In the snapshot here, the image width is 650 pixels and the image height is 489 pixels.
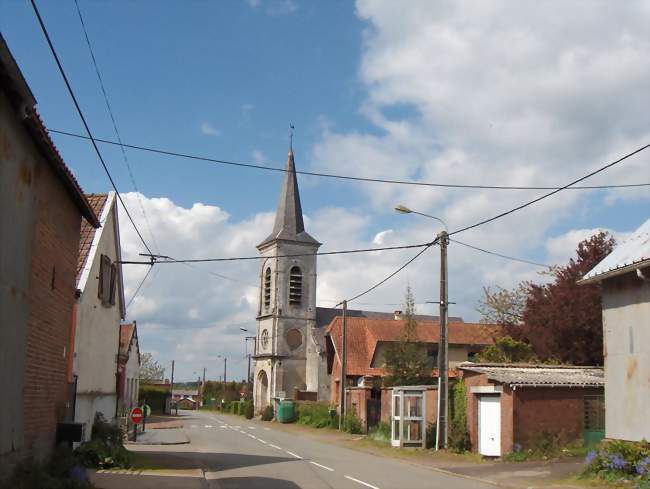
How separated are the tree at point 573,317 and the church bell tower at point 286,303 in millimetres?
33748

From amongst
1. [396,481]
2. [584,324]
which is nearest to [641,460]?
[396,481]

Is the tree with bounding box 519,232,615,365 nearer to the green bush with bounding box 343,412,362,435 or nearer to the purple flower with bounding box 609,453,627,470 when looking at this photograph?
the green bush with bounding box 343,412,362,435

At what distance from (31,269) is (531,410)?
17.0 meters

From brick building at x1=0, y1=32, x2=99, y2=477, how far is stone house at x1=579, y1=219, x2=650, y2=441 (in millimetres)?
11875

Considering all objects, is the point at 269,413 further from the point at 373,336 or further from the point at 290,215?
the point at 290,215

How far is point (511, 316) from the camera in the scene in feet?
168

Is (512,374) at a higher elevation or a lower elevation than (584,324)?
lower

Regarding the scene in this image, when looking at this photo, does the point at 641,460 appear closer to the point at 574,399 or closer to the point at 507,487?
the point at 507,487

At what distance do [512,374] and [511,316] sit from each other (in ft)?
87.1

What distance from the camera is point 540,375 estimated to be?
2567 centimetres

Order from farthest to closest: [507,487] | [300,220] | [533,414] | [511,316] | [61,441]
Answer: [300,220], [511,316], [533,414], [507,487], [61,441]

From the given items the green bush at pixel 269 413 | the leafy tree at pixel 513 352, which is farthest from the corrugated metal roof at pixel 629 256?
the green bush at pixel 269 413

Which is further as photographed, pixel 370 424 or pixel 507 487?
pixel 370 424

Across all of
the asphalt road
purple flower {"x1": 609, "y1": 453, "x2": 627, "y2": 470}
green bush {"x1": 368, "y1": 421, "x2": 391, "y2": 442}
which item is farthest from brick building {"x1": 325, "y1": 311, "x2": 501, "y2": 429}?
purple flower {"x1": 609, "y1": 453, "x2": 627, "y2": 470}
